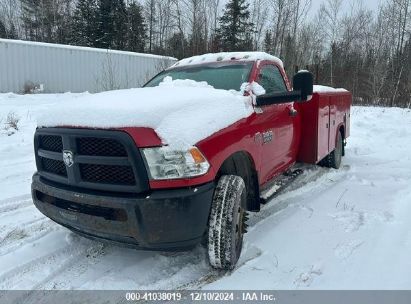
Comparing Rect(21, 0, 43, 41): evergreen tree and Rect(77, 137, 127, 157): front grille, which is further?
Rect(21, 0, 43, 41): evergreen tree

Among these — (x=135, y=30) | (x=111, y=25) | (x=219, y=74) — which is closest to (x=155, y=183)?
(x=219, y=74)

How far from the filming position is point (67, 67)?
19016mm

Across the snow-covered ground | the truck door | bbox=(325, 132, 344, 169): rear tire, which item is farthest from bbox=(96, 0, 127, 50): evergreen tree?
the truck door

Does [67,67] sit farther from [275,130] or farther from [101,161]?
[101,161]

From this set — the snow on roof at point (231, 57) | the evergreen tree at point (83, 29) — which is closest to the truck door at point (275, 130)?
the snow on roof at point (231, 57)

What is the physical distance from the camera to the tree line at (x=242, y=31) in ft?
106

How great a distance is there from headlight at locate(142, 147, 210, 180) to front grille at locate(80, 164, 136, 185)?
0.16 meters

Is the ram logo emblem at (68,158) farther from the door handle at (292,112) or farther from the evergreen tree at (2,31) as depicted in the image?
the evergreen tree at (2,31)

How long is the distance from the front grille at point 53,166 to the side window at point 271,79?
7.19 ft

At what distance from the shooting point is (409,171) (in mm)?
6328

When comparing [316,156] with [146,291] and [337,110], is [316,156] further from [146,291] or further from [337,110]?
[146,291]

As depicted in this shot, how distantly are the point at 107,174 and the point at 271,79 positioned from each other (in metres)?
2.55

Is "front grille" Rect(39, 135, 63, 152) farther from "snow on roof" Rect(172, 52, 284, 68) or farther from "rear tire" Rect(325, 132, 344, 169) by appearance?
"rear tire" Rect(325, 132, 344, 169)

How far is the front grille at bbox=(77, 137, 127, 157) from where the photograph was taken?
2.66 m
